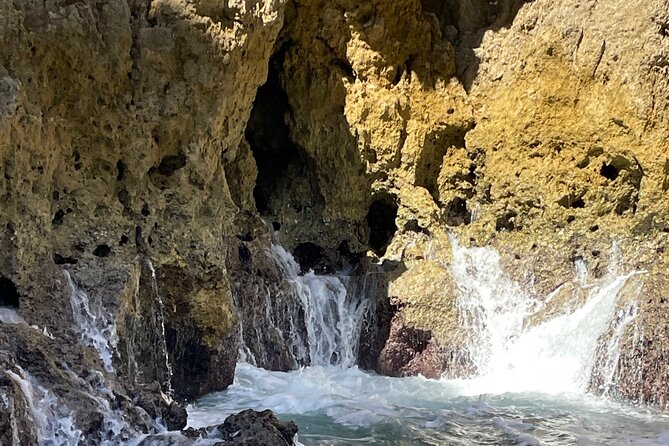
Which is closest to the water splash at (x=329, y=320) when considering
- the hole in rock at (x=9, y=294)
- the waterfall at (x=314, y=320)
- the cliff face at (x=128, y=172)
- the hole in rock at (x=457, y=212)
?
the waterfall at (x=314, y=320)

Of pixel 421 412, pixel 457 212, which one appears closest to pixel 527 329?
pixel 457 212

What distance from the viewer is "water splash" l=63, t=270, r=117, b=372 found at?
21.5ft

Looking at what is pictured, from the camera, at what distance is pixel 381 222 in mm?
11773

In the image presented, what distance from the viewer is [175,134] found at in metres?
8.02

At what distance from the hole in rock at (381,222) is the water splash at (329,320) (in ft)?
4.73

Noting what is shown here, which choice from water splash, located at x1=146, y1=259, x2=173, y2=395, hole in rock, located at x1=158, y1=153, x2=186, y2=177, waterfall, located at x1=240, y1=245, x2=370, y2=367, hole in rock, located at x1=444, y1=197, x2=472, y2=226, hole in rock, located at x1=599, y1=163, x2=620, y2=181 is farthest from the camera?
hole in rock, located at x1=444, y1=197, x2=472, y2=226

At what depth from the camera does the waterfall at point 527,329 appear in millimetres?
8703

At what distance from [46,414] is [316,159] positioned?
738cm

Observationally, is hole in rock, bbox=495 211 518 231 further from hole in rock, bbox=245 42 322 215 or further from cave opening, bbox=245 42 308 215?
cave opening, bbox=245 42 308 215

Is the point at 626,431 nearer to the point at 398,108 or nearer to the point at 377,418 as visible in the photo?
the point at 377,418

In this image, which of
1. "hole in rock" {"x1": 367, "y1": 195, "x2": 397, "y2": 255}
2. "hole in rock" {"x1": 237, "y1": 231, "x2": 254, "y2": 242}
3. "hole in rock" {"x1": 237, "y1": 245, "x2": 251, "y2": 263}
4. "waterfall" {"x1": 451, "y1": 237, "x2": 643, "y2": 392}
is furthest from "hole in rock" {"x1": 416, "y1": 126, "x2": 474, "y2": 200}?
"hole in rock" {"x1": 237, "y1": 245, "x2": 251, "y2": 263}

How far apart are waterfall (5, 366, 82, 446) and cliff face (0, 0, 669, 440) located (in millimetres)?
910

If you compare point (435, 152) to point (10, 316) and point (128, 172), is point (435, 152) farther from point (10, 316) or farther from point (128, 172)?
point (10, 316)

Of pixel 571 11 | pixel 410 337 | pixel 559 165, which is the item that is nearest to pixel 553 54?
pixel 571 11
